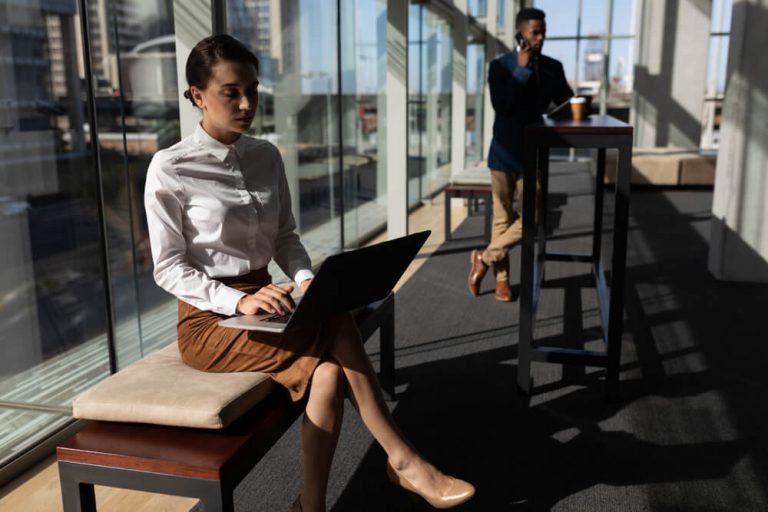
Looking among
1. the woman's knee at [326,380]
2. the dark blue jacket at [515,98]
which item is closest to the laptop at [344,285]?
the woman's knee at [326,380]

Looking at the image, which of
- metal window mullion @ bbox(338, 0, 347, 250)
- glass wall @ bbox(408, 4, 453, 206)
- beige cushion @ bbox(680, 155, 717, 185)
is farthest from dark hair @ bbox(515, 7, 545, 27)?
beige cushion @ bbox(680, 155, 717, 185)

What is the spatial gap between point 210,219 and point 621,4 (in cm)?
1286

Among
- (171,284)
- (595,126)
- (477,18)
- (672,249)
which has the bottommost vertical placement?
(672,249)

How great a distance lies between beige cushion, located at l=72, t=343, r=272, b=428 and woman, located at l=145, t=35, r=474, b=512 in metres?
0.09

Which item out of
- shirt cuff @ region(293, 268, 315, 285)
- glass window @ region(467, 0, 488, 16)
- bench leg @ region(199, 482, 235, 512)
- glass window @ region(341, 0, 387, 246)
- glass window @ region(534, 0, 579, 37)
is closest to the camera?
bench leg @ region(199, 482, 235, 512)

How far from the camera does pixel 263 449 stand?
1.77 metres

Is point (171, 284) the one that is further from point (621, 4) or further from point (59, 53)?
point (621, 4)

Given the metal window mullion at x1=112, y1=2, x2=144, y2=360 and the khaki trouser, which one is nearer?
the metal window mullion at x1=112, y1=2, x2=144, y2=360

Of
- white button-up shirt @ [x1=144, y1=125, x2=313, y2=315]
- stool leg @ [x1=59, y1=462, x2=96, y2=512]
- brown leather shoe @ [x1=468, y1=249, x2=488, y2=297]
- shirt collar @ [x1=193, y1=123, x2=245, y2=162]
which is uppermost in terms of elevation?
shirt collar @ [x1=193, y1=123, x2=245, y2=162]

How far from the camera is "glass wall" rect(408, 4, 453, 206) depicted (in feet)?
26.7

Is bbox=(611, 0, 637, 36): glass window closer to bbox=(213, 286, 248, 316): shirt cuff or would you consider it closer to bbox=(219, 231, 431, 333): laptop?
bbox=(219, 231, 431, 333): laptop

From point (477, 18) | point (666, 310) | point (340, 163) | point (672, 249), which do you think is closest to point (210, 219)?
point (666, 310)

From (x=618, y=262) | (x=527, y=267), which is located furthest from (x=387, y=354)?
(x=618, y=262)

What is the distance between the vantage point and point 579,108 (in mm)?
3332
